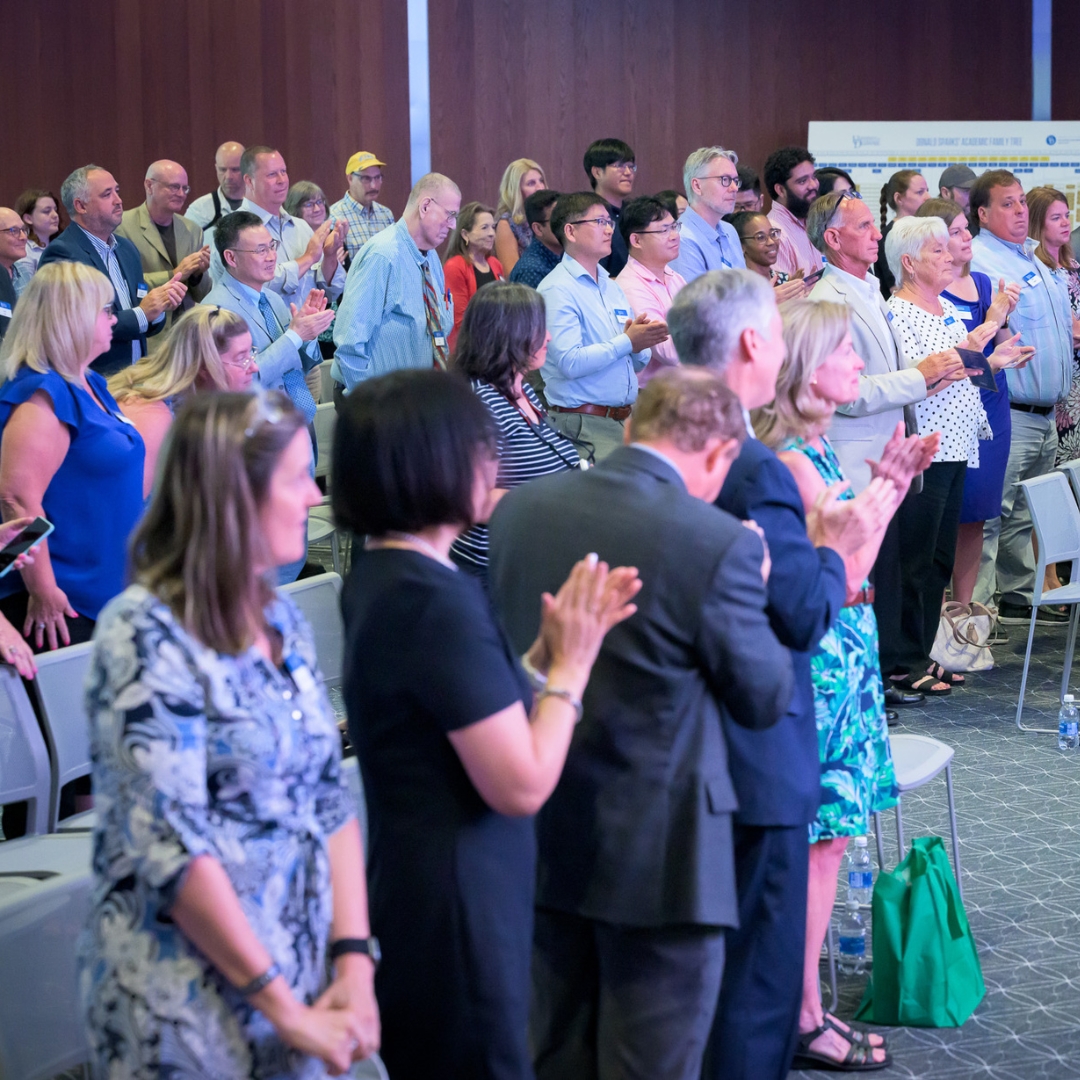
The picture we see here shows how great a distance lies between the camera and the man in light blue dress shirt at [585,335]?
16.1 ft

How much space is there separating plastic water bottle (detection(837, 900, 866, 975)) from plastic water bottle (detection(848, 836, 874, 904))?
0.06m

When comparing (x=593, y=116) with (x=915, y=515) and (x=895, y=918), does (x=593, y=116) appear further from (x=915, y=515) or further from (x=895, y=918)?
(x=895, y=918)

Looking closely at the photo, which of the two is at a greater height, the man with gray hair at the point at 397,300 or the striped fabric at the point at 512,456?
the man with gray hair at the point at 397,300

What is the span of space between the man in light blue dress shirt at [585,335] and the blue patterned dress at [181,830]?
347cm

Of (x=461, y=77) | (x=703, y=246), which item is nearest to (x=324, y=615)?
(x=703, y=246)

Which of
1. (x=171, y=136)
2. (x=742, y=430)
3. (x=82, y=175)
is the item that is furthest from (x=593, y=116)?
(x=742, y=430)

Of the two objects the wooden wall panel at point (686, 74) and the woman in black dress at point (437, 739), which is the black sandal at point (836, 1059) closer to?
the woman in black dress at point (437, 739)

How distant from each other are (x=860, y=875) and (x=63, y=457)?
2078mm

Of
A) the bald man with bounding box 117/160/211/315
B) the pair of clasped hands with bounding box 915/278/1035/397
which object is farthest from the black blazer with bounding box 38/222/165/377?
the pair of clasped hands with bounding box 915/278/1035/397

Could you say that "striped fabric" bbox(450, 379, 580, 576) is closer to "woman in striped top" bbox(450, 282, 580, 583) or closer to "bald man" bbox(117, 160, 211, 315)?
"woman in striped top" bbox(450, 282, 580, 583)

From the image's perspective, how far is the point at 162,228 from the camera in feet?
22.0

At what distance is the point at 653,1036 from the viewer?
197 centimetres

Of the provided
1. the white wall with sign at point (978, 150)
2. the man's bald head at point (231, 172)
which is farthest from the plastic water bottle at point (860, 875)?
the white wall with sign at point (978, 150)

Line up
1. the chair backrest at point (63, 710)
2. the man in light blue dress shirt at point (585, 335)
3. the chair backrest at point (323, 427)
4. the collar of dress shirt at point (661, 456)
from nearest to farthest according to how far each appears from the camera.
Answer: the collar of dress shirt at point (661, 456), the chair backrest at point (63, 710), the man in light blue dress shirt at point (585, 335), the chair backrest at point (323, 427)
